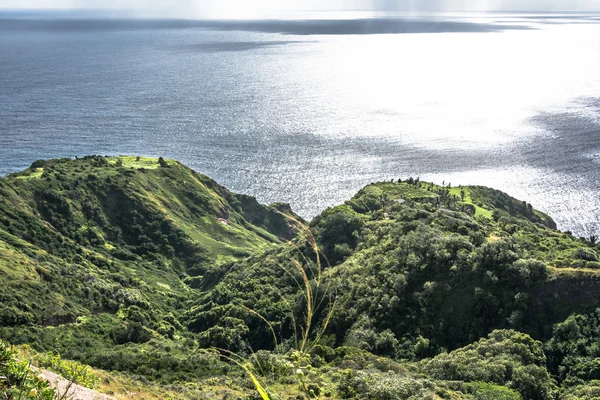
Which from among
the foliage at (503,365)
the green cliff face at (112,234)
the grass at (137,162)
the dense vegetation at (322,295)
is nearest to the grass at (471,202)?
the dense vegetation at (322,295)

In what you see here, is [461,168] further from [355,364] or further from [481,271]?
[355,364]

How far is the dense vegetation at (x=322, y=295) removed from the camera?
43.9 meters

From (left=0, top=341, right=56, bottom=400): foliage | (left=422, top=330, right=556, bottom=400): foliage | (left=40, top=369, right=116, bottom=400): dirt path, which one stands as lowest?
(left=422, top=330, right=556, bottom=400): foliage

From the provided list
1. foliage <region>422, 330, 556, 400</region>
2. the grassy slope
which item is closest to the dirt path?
foliage <region>422, 330, 556, 400</region>

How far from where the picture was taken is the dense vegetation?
43938mm

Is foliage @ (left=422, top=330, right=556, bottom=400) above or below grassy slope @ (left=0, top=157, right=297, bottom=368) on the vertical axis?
above

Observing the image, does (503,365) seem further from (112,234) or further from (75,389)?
(112,234)

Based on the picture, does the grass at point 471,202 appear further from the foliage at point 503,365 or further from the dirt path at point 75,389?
the dirt path at point 75,389

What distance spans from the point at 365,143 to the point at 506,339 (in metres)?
150

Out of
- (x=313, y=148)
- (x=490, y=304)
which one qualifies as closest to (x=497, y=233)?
(x=490, y=304)

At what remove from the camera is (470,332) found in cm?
5416

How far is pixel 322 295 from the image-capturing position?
50000 millimetres

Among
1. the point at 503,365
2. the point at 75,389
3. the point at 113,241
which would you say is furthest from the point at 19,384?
the point at 113,241

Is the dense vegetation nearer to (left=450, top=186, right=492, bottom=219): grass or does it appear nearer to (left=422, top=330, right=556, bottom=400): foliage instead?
(left=422, top=330, right=556, bottom=400): foliage
